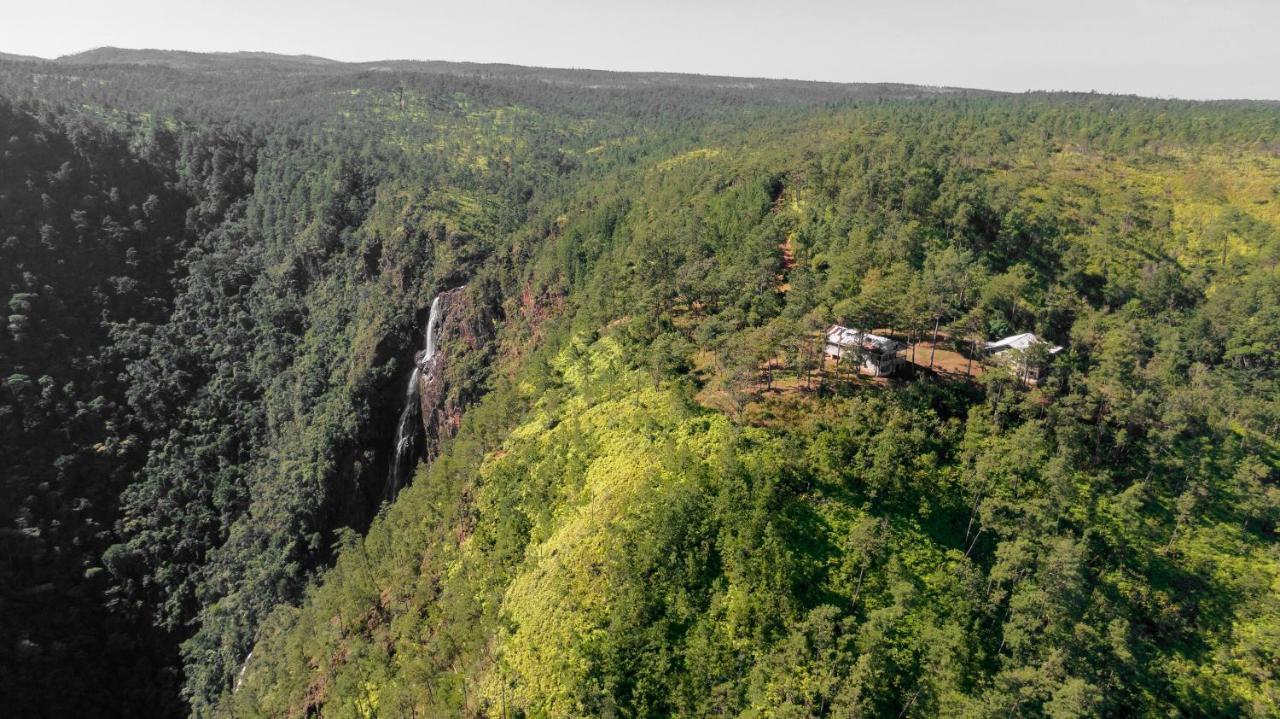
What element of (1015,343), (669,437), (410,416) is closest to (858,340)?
(1015,343)

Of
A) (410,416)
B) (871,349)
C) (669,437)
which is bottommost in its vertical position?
(410,416)

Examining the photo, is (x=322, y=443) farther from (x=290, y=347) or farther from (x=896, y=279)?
(x=896, y=279)

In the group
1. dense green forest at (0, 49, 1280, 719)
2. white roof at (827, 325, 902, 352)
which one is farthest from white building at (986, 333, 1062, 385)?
white roof at (827, 325, 902, 352)

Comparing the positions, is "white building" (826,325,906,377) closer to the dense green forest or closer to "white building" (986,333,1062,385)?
the dense green forest

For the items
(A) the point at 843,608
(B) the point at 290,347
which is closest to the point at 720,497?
(A) the point at 843,608

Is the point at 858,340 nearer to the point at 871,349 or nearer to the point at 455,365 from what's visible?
the point at 871,349

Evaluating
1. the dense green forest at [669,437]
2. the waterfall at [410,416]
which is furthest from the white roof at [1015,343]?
the waterfall at [410,416]
